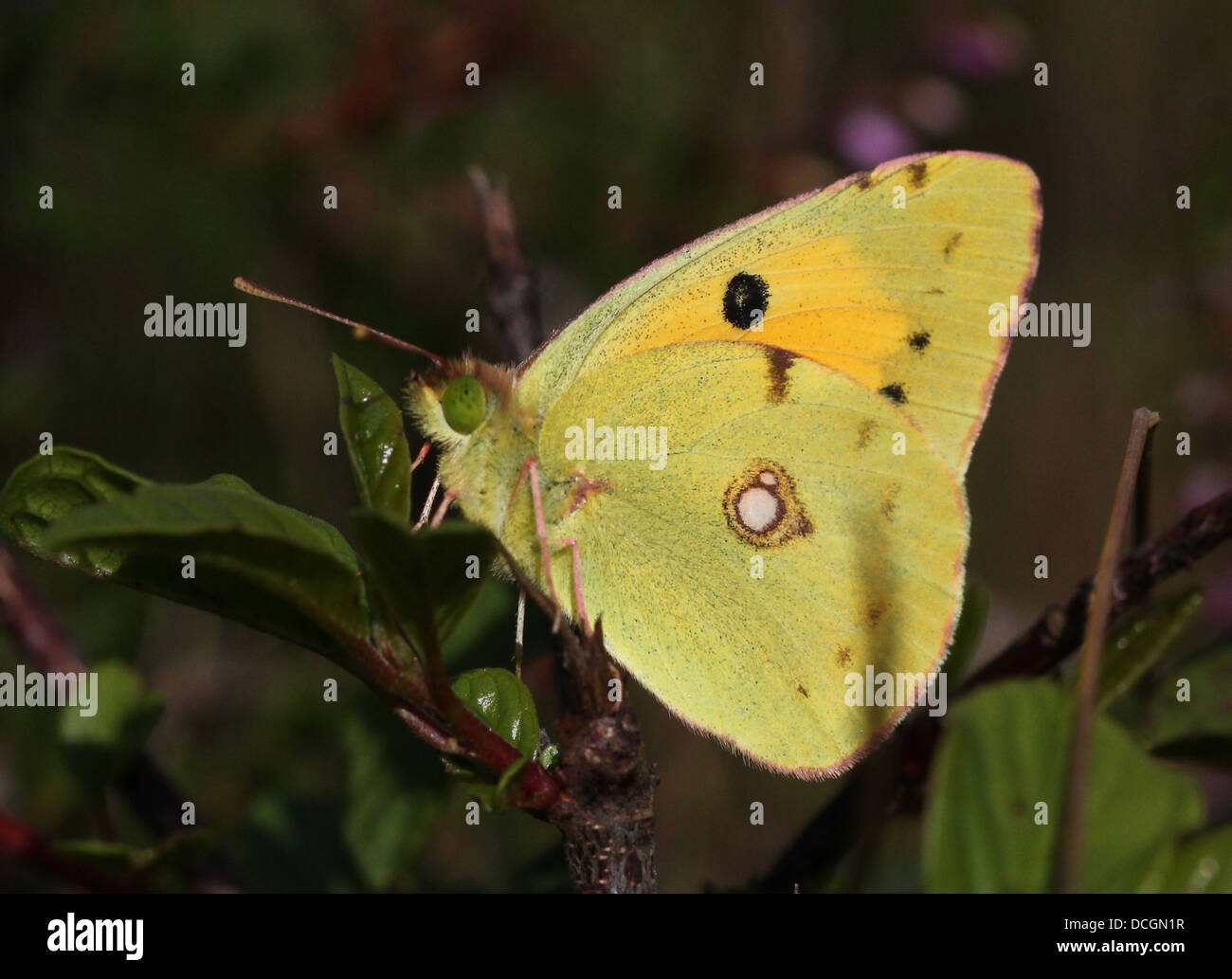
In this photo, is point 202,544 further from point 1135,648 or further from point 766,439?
point 766,439

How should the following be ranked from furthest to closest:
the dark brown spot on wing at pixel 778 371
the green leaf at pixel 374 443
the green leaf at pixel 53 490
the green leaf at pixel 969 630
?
the dark brown spot on wing at pixel 778 371 → the green leaf at pixel 969 630 → the green leaf at pixel 374 443 → the green leaf at pixel 53 490

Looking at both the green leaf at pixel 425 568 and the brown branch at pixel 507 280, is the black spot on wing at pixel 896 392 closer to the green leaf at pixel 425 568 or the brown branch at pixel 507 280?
the brown branch at pixel 507 280

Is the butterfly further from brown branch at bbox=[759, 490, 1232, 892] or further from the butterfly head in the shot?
brown branch at bbox=[759, 490, 1232, 892]

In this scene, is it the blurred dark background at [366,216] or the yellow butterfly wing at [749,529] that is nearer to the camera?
the yellow butterfly wing at [749,529]

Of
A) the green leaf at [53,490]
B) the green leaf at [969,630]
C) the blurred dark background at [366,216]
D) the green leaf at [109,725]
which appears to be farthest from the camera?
the blurred dark background at [366,216]

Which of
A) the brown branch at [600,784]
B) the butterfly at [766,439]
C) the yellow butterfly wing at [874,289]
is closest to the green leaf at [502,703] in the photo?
the brown branch at [600,784]

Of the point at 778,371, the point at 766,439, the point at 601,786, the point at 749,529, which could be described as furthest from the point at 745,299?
the point at 601,786

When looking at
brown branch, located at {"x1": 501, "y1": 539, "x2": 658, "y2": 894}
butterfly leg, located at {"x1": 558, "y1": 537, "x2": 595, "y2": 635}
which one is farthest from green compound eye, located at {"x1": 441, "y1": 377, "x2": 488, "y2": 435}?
brown branch, located at {"x1": 501, "y1": 539, "x2": 658, "y2": 894}
